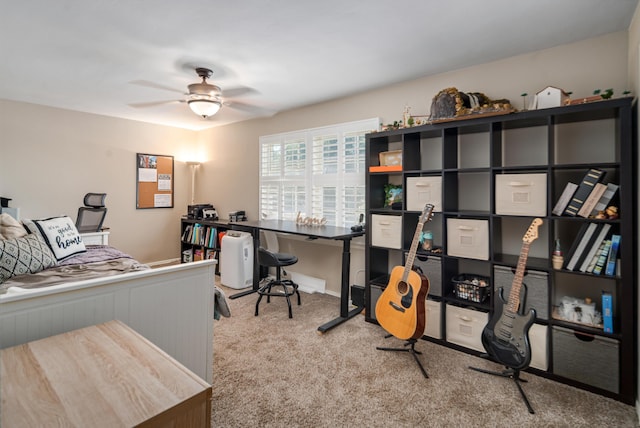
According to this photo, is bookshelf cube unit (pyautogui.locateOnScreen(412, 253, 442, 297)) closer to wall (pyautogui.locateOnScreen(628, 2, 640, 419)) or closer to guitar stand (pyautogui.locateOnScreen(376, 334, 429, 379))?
guitar stand (pyautogui.locateOnScreen(376, 334, 429, 379))

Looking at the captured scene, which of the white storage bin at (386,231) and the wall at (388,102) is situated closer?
the wall at (388,102)

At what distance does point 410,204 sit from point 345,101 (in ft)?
5.28

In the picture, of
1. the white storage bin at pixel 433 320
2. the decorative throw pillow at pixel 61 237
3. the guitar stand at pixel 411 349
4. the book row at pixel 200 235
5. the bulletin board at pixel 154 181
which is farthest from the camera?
the bulletin board at pixel 154 181

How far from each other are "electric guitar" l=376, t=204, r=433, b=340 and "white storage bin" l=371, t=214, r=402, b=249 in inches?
15.8

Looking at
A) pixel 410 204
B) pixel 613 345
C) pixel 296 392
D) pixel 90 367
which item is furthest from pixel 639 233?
pixel 90 367

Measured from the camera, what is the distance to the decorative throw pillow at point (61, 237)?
2.60 metres

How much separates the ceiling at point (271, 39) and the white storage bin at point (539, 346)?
81.2 inches

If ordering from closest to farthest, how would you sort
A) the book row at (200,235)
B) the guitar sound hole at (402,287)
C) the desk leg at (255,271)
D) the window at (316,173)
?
the guitar sound hole at (402,287) → the window at (316,173) → the desk leg at (255,271) → the book row at (200,235)

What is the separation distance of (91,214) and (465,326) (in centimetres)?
383

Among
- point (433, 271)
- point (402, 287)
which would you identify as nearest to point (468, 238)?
point (433, 271)

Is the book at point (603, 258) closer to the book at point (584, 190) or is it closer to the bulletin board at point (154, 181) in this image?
the book at point (584, 190)

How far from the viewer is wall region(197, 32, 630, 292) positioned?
2354 mm

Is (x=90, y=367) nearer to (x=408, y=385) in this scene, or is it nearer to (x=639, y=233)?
(x=408, y=385)

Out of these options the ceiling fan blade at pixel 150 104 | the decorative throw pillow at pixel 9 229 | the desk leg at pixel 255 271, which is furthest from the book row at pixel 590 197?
the ceiling fan blade at pixel 150 104
